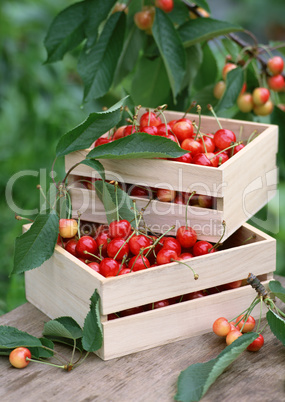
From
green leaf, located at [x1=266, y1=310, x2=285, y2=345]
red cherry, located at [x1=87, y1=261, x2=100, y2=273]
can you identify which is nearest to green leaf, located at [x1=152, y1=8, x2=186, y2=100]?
red cherry, located at [x1=87, y1=261, x2=100, y2=273]

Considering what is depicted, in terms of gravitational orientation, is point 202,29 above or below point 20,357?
above

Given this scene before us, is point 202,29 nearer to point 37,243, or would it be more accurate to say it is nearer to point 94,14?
point 94,14

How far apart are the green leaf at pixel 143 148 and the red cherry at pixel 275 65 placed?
2.21 ft

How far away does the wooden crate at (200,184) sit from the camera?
148cm

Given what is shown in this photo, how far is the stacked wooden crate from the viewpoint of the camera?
1.38m

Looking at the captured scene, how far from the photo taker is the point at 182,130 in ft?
5.37

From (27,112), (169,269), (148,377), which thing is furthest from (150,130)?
(27,112)

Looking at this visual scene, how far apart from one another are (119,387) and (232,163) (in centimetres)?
57

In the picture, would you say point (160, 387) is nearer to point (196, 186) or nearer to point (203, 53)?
point (196, 186)

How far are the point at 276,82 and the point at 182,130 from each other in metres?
0.52

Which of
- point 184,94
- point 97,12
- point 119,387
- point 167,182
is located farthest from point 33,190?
point 119,387

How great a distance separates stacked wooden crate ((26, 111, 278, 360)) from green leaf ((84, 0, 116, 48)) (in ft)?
1.51

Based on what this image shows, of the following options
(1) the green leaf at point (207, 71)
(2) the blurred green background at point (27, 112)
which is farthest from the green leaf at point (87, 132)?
(2) the blurred green background at point (27, 112)

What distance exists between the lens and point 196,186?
1.49m
